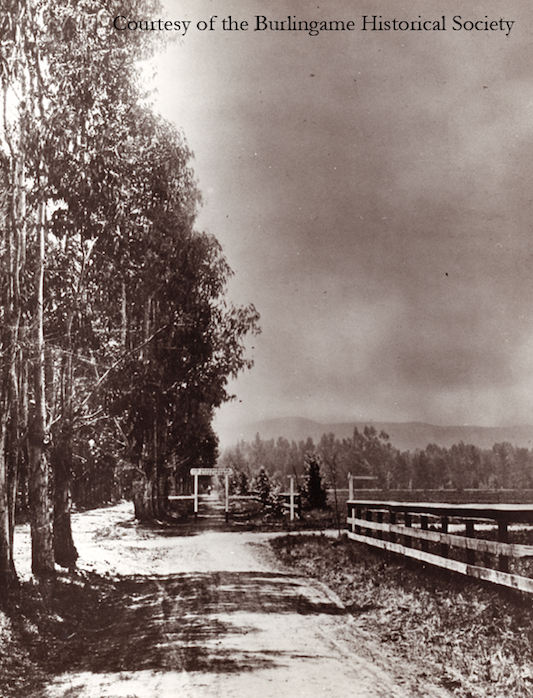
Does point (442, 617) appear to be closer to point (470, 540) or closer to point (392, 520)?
point (470, 540)

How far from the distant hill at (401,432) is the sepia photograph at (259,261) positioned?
0.07ft

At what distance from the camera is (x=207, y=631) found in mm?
4469

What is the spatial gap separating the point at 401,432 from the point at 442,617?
61.1 inches

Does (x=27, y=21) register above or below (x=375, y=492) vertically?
above

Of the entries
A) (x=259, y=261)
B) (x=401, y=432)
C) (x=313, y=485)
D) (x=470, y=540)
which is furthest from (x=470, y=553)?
(x=259, y=261)

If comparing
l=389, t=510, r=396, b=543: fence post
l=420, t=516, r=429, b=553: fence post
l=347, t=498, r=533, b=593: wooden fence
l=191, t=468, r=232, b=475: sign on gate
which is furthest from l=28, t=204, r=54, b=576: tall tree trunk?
l=389, t=510, r=396, b=543: fence post

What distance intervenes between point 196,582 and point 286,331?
2.20 m

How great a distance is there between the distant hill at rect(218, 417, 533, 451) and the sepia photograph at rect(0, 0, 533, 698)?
2 centimetres

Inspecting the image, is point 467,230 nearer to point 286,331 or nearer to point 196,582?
point 286,331

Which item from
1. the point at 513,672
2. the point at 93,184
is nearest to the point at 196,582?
the point at 513,672

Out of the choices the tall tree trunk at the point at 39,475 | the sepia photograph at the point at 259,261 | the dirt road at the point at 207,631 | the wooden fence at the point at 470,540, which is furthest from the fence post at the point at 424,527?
the tall tree trunk at the point at 39,475

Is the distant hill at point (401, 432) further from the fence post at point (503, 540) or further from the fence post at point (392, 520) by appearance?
the fence post at point (392, 520)

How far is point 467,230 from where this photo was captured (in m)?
4.97

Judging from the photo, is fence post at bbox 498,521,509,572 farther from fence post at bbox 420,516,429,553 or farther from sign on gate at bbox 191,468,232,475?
sign on gate at bbox 191,468,232,475
